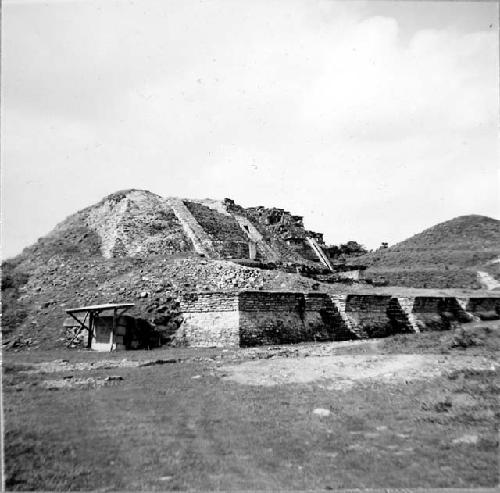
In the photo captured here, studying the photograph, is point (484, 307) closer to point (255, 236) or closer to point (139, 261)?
point (255, 236)

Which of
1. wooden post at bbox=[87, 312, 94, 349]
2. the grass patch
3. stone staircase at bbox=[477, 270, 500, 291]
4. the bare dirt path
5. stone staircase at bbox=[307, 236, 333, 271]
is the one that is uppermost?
stone staircase at bbox=[307, 236, 333, 271]

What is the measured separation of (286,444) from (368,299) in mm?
15240

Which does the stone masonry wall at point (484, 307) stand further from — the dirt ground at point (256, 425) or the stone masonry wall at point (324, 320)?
the dirt ground at point (256, 425)

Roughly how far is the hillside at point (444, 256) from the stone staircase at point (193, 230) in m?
15.8

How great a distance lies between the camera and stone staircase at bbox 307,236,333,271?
1531 inches

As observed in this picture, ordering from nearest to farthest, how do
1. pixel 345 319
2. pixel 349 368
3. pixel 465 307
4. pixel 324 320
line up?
pixel 349 368 < pixel 324 320 < pixel 345 319 < pixel 465 307

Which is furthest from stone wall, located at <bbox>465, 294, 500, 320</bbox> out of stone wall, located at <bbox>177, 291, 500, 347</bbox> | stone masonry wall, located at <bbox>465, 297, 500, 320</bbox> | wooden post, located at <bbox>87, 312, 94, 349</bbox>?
wooden post, located at <bbox>87, 312, 94, 349</bbox>

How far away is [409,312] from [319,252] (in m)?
19.6

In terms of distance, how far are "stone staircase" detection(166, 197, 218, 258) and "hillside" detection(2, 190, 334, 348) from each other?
69mm

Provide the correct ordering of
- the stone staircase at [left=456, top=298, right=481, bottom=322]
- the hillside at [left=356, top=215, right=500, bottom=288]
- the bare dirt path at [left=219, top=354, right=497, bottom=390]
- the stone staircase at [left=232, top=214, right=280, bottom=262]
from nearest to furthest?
the bare dirt path at [left=219, top=354, right=497, bottom=390]
the stone staircase at [left=456, top=298, right=481, bottom=322]
the stone staircase at [left=232, top=214, right=280, bottom=262]
the hillside at [left=356, top=215, right=500, bottom=288]

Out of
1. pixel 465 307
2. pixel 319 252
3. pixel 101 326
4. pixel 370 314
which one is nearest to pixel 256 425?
pixel 101 326

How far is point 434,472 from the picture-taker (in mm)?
5039

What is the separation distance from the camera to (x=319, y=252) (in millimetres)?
40688

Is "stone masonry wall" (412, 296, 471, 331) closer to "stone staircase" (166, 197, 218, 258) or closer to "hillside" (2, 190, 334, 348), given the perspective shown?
"hillside" (2, 190, 334, 348)
